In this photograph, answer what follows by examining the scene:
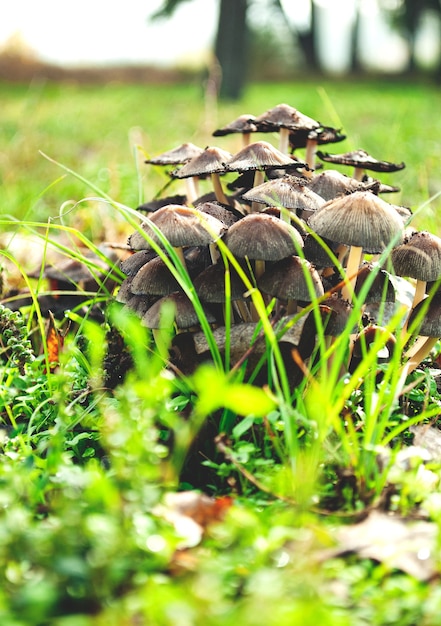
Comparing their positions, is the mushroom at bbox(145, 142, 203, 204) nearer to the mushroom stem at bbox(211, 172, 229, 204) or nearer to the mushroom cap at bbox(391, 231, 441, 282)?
the mushroom stem at bbox(211, 172, 229, 204)

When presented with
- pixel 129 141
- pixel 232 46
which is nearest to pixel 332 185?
pixel 129 141

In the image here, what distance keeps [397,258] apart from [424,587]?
0.93 m

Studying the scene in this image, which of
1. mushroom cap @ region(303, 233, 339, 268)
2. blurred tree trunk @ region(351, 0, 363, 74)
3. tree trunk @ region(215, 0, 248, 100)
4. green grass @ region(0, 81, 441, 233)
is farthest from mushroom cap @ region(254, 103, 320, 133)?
blurred tree trunk @ region(351, 0, 363, 74)

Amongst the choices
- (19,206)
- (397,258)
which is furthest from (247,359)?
(19,206)

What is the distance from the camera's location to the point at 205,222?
1.60 metres

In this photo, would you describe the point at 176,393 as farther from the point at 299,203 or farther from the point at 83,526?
the point at 83,526

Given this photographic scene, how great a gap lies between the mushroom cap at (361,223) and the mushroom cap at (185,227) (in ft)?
0.91

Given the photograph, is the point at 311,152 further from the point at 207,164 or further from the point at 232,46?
the point at 232,46

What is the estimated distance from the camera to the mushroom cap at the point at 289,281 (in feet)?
5.31

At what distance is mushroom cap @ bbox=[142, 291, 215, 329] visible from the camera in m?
1.70

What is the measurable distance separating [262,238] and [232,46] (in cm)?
1523

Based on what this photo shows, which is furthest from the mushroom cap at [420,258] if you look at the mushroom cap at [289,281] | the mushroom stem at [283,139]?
the mushroom stem at [283,139]

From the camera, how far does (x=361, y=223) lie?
1578mm

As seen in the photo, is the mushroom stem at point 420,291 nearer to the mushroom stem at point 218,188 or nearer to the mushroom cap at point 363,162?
the mushroom cap at point 363,162
